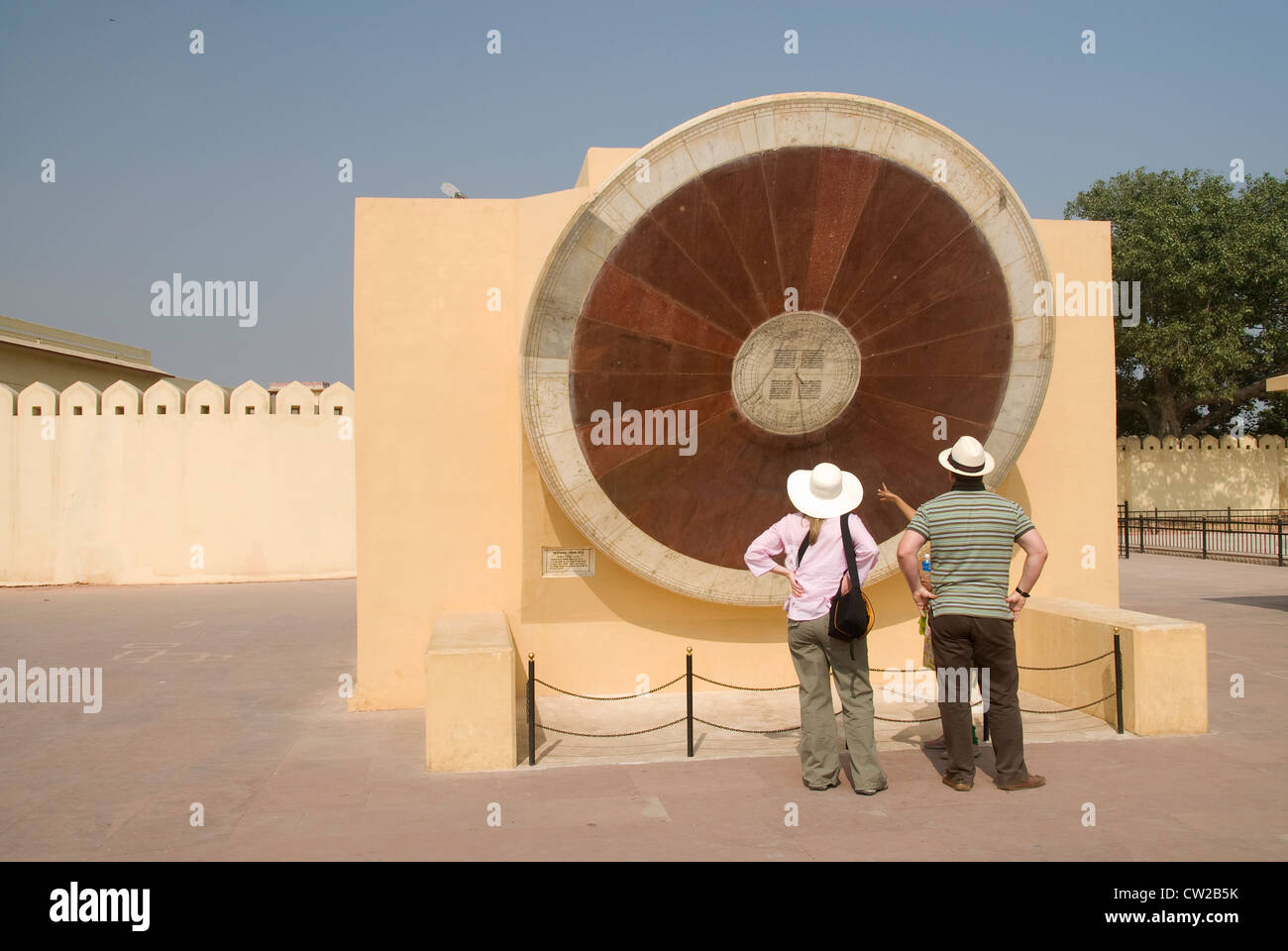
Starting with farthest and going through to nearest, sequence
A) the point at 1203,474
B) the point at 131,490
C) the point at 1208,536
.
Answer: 1. the point at 1203,474
2. the point at 1208,536
3. the point at 131,490

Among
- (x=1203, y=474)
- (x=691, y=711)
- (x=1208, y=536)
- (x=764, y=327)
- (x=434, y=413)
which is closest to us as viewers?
(x=691, y=711)

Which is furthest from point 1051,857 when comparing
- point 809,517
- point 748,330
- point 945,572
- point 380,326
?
point 380,326

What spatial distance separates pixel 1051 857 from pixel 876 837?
0.86m

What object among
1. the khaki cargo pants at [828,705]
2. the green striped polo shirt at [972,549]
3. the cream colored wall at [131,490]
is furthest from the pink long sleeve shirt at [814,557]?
the cream colored wall at [131,490]

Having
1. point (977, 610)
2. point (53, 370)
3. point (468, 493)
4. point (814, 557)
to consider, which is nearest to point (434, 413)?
point (468, 493)

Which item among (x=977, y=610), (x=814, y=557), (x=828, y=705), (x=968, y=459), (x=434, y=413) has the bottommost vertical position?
(x=828, y=705)

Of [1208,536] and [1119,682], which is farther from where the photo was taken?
[1208,536]

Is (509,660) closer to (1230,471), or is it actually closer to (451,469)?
(451,469)

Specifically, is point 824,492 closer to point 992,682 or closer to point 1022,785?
point 992,682

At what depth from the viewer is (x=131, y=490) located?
22688 millimetres

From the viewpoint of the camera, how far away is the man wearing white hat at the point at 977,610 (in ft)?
21.7

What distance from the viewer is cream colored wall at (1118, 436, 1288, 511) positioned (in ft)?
124

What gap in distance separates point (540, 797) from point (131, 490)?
19.1m

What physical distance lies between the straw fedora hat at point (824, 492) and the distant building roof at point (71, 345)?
2795 centimetres
